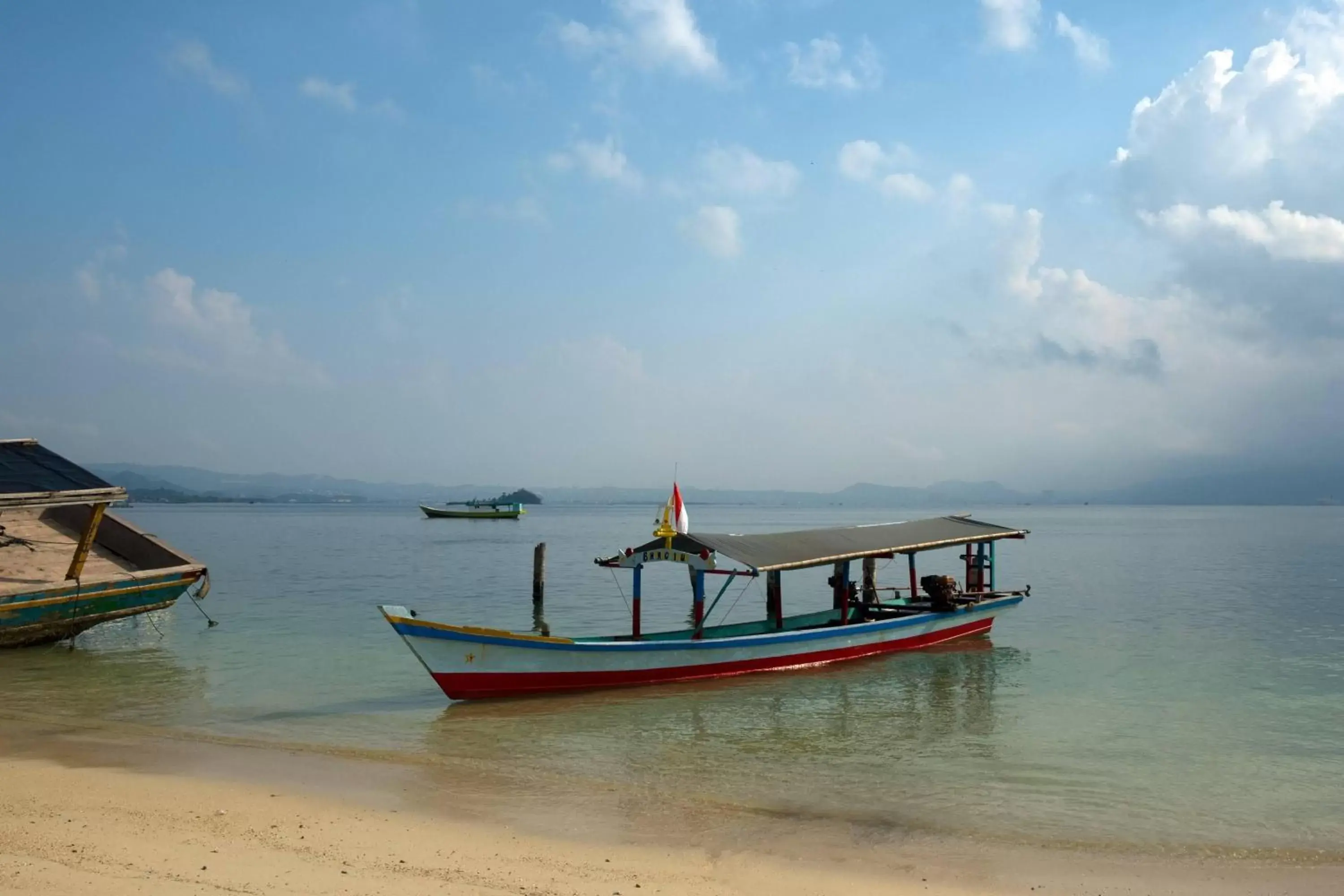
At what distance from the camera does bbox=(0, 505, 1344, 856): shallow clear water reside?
35.7 feet

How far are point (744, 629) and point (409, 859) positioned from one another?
12.9m

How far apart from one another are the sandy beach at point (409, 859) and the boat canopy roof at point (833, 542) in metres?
7.48

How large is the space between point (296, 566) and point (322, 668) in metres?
29.6

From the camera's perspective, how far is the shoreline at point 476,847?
7.56 m

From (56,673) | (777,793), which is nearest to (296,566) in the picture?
(56,673)

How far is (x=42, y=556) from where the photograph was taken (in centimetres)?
2136

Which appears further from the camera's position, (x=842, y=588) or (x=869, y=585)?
(x=869, y=585)

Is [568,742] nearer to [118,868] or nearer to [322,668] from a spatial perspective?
[118,868]

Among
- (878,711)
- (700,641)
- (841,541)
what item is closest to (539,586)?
(841,541)

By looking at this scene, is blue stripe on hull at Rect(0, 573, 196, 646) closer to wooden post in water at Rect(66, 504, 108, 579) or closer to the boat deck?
the boat deck

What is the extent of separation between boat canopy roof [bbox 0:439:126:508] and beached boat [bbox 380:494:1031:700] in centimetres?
818

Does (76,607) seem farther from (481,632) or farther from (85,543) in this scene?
(481,632)

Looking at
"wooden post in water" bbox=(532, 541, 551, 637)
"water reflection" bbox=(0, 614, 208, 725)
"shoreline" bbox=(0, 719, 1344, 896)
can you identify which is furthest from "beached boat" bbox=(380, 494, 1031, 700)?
"wooden post in water" bbox=(532, 541, 551, 637)

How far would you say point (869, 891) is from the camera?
25.7 feet
